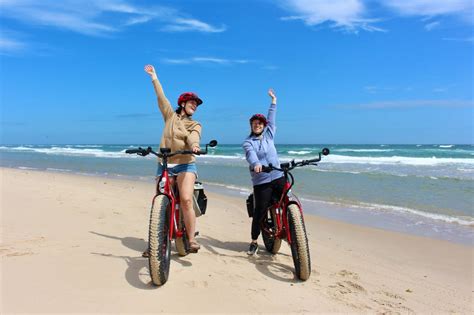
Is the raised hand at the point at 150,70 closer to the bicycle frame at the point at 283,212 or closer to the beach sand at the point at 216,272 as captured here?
the bicycle frame at the point at 283,212

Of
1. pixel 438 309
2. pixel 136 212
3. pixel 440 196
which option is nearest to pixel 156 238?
pixel 438 309

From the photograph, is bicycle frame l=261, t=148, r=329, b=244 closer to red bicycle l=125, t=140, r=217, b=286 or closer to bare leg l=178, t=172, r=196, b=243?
bare leg l=178, t=172, r=196, b=243

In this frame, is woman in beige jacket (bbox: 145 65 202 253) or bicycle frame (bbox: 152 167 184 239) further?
woman in beige jacket (bbox: 145 65 202 253)

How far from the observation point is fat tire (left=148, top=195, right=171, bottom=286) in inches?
144

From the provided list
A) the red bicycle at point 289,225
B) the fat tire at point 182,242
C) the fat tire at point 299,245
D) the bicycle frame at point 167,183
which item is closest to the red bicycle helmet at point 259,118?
the red bicycle at point 289,225

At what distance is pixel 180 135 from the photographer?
4.51 meters

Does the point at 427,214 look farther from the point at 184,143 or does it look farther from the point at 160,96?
the point at 160,96

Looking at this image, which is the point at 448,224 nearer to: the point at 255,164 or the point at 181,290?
the point at 255,164

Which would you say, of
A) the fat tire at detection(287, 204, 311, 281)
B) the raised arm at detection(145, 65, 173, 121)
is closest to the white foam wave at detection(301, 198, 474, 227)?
the fat tire at detection(287, 204, 311, 281)

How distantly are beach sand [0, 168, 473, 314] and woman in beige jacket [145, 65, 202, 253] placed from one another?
0.64 m

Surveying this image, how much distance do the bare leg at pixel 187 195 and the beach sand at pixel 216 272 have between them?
0.50 metres

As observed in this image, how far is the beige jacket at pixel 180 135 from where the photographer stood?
4.50 meters

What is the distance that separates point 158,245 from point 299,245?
155 centimetres

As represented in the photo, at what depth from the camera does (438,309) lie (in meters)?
3.83
